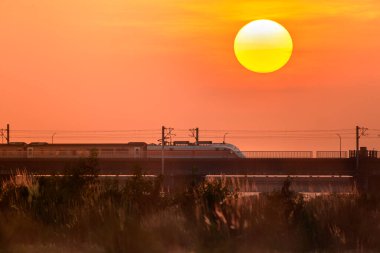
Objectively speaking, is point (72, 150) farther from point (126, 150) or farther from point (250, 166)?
point (250, 166)

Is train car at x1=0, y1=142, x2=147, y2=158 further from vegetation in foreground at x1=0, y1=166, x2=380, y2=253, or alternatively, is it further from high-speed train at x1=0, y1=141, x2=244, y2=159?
vegetation in foreground at x1=0, y1=166, x2=380, y2=253

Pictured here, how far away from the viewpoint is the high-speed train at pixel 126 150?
13400 cm

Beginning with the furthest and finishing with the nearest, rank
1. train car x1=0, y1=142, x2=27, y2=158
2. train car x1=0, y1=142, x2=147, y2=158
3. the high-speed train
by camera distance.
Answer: train car x1=0, y1=142, x2=27, y2=158, the high-speed train, train car x1=0, y1=142, x2=147, y2=158

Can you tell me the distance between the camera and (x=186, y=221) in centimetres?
2630

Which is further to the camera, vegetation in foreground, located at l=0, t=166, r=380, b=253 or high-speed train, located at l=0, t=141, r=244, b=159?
high-speed train, located at l=0, t=141, r=244, b=159

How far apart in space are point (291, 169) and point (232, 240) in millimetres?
93198

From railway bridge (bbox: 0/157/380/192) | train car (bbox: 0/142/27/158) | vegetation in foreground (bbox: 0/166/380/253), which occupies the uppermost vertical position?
train car (bbox: 0/142/27/158)

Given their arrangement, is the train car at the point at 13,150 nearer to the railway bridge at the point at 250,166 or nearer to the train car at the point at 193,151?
the railway bridge at the point at 250,166

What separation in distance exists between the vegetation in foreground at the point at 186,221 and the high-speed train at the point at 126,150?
336 ft

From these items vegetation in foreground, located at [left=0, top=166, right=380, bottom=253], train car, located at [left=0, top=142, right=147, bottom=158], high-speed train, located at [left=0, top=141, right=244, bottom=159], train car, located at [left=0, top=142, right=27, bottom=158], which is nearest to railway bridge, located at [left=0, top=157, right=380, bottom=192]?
train car, located at [left=0, top=142, right=147, bottom=158]

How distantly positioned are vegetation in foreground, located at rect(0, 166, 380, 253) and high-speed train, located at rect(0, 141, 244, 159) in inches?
4035

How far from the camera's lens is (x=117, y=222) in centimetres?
2550

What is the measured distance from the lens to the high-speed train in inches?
5276

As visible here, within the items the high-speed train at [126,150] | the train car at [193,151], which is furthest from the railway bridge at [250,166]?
the train car at [193,151]
